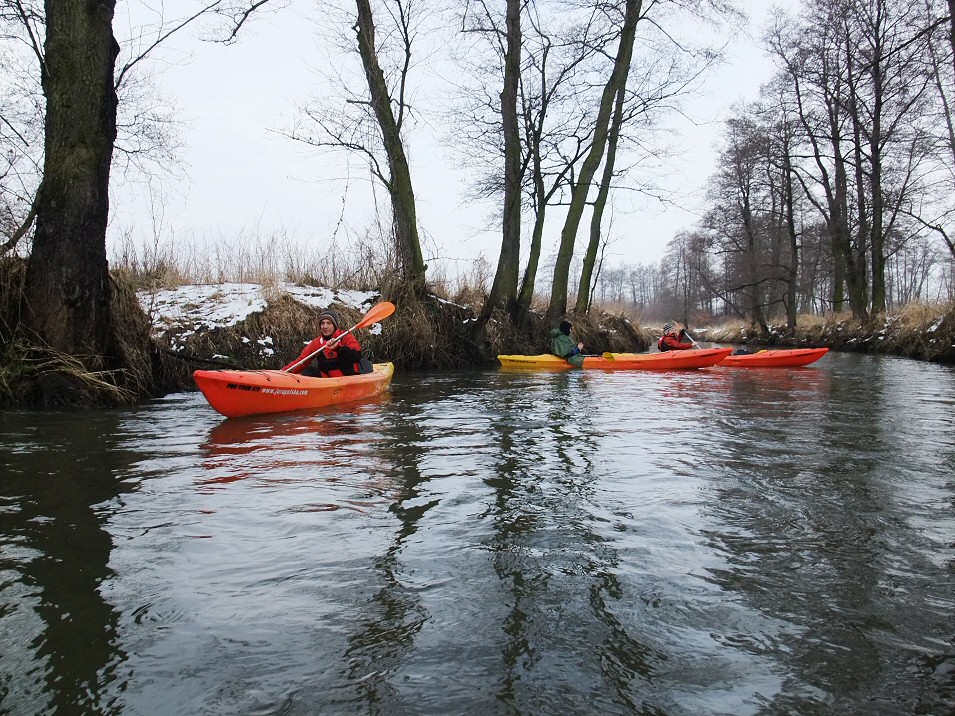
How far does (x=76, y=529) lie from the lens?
2.90 metres

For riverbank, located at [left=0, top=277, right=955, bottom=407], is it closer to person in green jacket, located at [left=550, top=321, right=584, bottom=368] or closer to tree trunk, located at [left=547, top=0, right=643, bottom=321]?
tree trunk, located at [left=547, top=0, right=643, bottom=321]

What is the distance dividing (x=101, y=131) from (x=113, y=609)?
6.21m

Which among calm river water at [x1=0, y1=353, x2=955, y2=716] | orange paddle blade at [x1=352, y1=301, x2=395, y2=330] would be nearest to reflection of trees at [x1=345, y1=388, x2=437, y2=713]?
calm river water at [x1=0, y1=353, x2=955, y2=716]

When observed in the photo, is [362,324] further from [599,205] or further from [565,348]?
[599,205]

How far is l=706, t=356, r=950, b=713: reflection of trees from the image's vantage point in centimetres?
177

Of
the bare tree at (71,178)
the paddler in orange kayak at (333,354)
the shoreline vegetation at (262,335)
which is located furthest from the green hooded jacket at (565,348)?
the bare tree at (71,178)

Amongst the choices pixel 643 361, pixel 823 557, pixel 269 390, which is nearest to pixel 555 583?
pixel 823 557

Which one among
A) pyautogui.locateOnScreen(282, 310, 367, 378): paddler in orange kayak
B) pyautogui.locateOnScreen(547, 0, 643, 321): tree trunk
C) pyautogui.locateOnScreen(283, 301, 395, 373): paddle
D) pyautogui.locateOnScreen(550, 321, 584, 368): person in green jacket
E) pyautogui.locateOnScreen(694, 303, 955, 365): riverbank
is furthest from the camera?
pyautogui.locateOnScreen(547, 0, 643, 321): tree trunk

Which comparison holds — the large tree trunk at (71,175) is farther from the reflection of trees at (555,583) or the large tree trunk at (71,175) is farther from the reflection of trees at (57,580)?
the reflection of trees at (555,583)

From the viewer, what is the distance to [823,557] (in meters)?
2.56

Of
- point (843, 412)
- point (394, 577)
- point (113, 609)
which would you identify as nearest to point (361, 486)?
point (394, 577)

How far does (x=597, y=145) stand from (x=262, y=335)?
364 inches

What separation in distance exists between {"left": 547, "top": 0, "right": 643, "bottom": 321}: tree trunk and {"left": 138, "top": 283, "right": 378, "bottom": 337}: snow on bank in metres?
5.65

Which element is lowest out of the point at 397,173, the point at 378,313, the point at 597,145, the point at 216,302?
the point at 378,313
